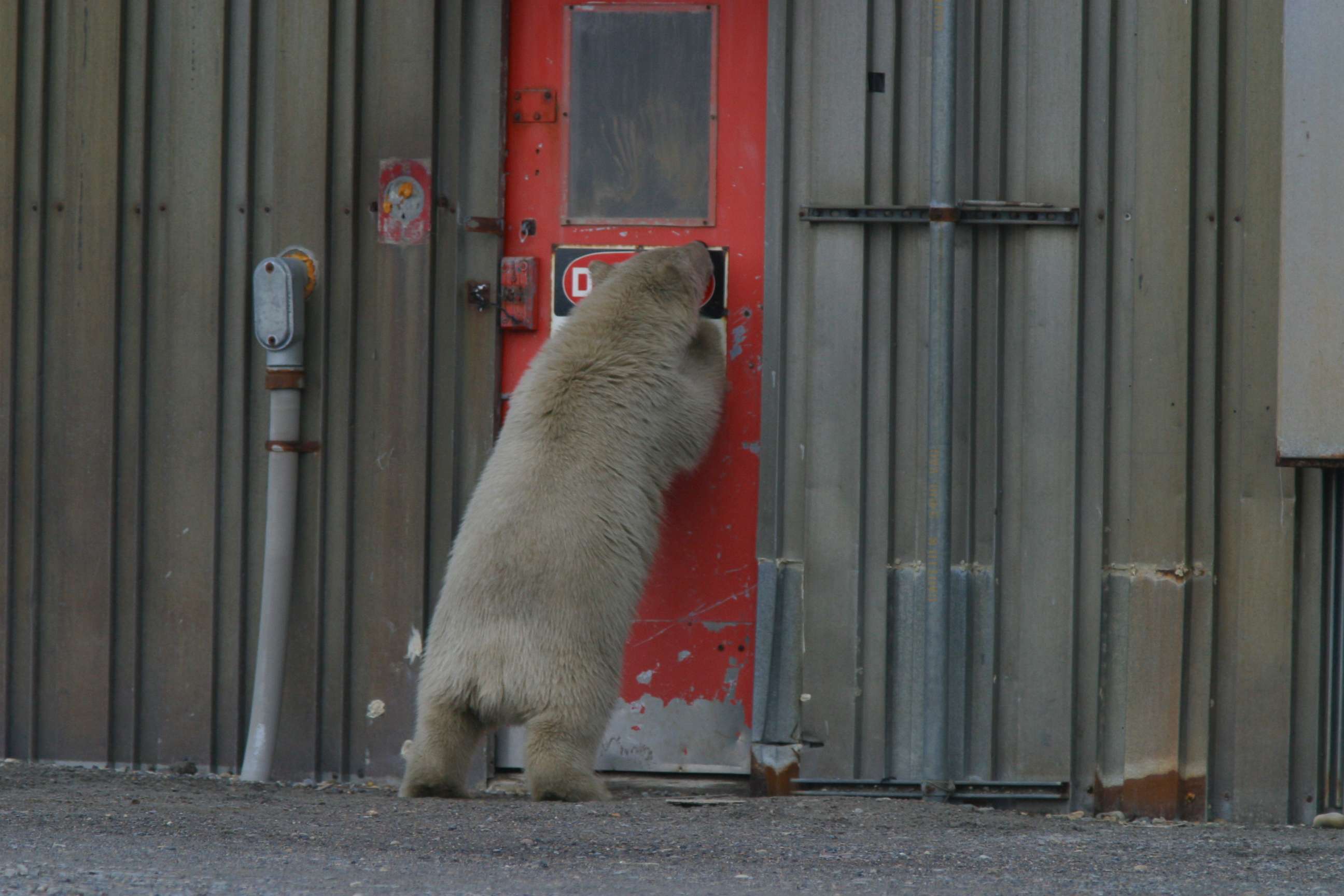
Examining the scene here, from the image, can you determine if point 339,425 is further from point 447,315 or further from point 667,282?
point 667,282

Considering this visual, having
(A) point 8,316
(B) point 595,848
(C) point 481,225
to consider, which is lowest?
(B) point 595,848

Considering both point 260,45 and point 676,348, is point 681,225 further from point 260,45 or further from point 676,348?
point 260,45

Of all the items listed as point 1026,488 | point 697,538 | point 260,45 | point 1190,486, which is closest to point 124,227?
point 260,45

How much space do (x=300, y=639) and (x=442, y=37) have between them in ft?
8.68

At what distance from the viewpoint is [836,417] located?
6035 mm

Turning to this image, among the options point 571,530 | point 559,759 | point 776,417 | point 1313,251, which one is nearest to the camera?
point 559,759

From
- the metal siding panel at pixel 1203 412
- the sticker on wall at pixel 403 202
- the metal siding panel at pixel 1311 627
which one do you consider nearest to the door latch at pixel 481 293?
the sticker on wall at pixel 403 202

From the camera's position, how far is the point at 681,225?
20.3 feet

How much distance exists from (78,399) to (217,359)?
643mm

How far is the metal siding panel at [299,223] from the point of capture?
6.17 metres

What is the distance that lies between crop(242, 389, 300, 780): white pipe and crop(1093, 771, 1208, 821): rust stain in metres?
3.52

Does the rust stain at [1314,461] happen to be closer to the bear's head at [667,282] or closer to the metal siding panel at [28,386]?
the bear's head at [667,282]

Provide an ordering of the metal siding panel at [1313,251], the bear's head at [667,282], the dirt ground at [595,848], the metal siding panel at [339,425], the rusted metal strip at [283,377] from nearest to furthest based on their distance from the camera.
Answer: the dirt ground at [595,848]
the metal siding panel at [1313,251]
the bear's head at [667,282]
the rusted metal strip at [283,377]
the metal siding panel at [339,425]

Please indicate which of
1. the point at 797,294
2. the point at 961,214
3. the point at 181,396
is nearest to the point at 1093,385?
the point at 961,214
